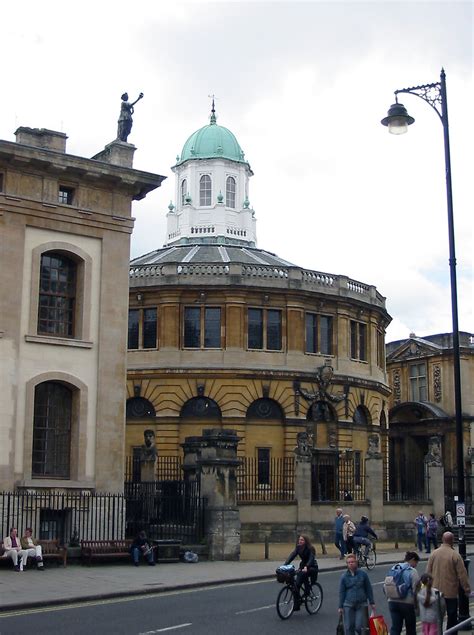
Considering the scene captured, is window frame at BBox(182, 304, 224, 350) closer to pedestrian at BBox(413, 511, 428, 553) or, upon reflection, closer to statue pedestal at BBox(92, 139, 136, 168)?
pedestrian at BBox(413, 511, 428, 553)

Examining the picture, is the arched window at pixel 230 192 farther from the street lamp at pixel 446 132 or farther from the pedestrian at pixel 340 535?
the street lamp at pixel 446 132

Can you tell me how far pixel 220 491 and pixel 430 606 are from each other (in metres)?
16.8

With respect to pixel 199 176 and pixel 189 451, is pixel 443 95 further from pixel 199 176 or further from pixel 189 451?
pixel 199 176

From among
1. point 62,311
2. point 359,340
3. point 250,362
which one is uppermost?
point 359,340

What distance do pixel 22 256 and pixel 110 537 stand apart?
854cm

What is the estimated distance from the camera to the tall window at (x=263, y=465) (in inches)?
1847

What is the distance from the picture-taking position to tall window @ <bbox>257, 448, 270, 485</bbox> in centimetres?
4691

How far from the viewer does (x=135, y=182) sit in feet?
97.6

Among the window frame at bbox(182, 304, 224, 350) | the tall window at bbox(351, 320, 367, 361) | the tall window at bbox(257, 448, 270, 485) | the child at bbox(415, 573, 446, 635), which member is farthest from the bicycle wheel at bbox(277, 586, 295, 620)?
the tall window at bbox(351, 320, 367, 361)

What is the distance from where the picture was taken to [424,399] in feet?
206

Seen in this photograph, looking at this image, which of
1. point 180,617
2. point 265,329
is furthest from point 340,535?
point 265,329

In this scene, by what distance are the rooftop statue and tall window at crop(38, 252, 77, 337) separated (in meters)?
4.62

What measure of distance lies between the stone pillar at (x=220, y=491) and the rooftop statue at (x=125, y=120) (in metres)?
9.93

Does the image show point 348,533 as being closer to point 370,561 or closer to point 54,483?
point 370,561
